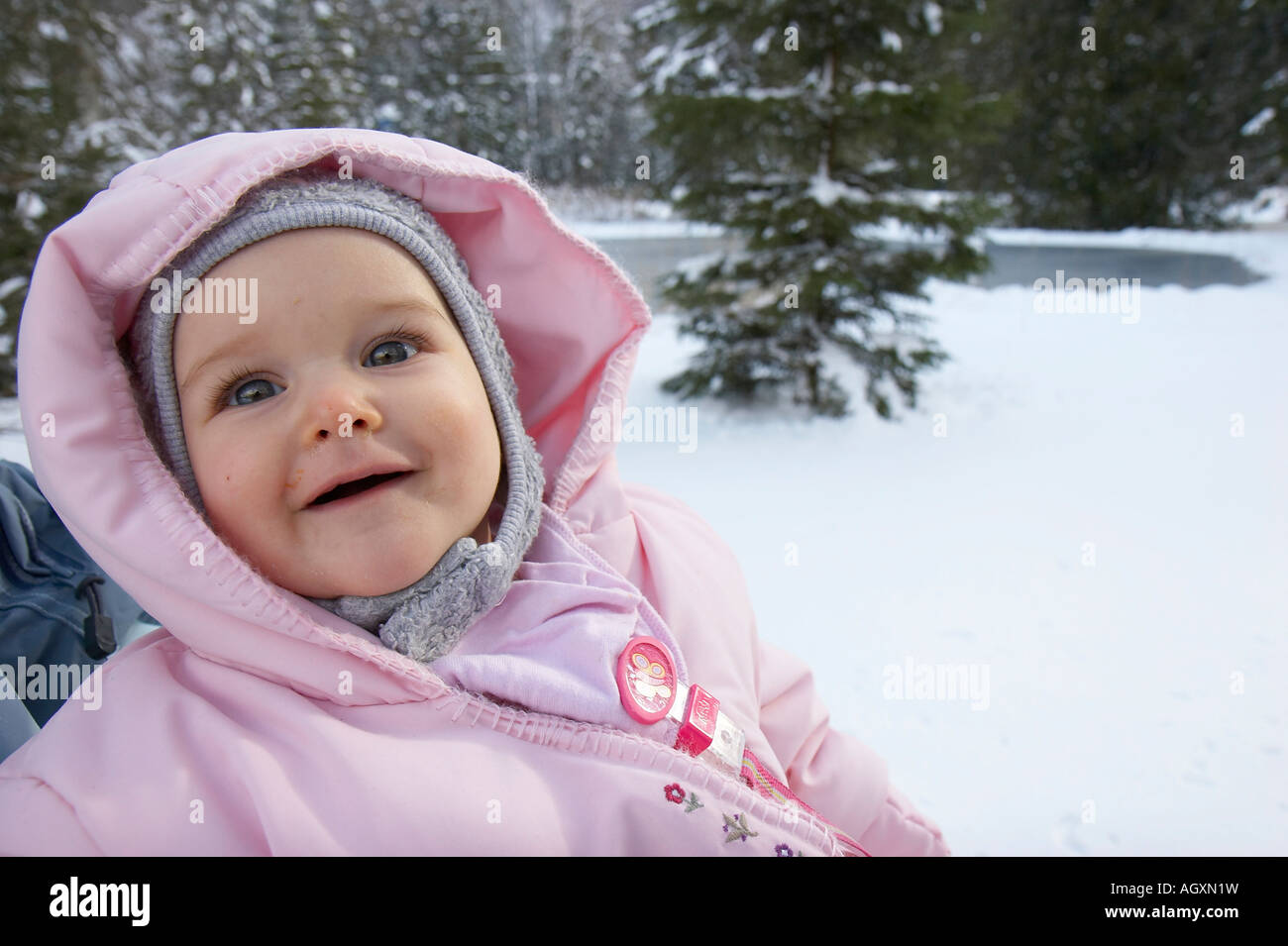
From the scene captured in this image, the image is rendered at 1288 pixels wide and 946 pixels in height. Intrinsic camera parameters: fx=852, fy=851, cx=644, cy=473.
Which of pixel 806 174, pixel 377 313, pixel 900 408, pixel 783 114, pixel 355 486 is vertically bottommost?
pixel 900 408

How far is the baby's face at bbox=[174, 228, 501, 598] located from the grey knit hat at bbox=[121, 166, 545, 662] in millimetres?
23

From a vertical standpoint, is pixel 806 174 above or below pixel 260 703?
above

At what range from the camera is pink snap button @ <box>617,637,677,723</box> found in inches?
48.1

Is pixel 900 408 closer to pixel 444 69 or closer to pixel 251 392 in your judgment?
pixel 251 392

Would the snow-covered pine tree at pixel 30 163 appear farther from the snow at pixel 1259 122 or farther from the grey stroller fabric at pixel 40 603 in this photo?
the snow at pixel 1259 122

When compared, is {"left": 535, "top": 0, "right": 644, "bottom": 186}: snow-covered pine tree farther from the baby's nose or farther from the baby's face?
the baby's nose

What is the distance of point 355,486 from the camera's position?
119 cm

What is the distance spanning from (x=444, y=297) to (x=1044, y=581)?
10.1ft

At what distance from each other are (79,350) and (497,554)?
63cm

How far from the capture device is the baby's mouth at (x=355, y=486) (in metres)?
1.18

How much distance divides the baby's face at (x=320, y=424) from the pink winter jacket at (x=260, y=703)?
0.07 m

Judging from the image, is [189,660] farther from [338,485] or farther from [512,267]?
[512,267]

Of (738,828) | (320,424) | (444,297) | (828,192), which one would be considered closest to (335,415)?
(320,424)

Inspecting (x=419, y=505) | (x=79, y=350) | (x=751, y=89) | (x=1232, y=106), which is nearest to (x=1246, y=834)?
(x=419, y=505)
